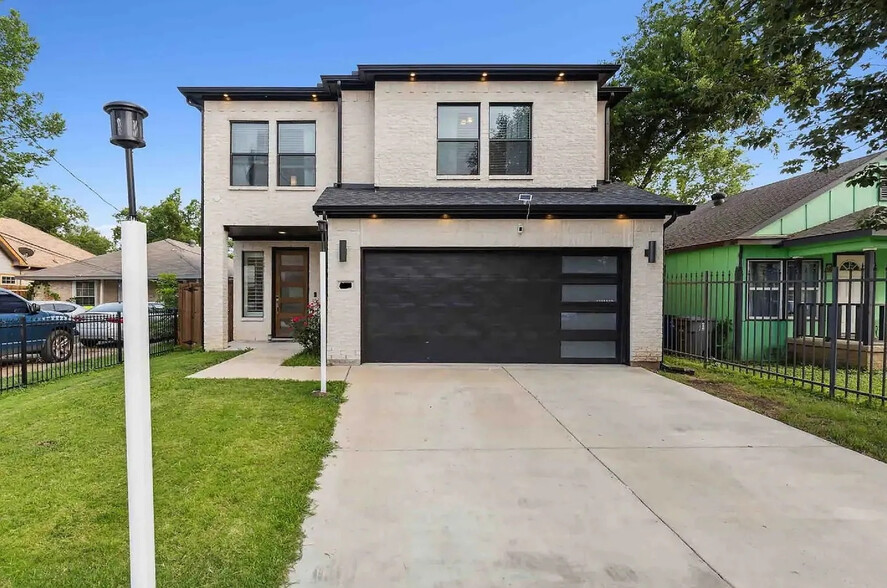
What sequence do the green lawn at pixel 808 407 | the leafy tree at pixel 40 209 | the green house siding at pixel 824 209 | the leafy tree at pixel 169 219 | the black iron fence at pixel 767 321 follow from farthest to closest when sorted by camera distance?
the leafy tree at pixel 169 219, the leafy tree at pixel 40 209, the green house siding at pixel 824 209, the black iron fence at pixel 767 321, the green lawn at pixel 808 407

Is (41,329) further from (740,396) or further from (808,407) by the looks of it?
(808,407)

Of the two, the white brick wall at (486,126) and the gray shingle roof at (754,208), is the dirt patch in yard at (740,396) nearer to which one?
the white brick wall at (486,126)

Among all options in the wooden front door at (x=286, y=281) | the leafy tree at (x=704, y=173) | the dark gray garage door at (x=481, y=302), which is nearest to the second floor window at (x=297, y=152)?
the wooden front door at (x=286, y=281)

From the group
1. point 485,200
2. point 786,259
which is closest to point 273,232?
point 485,200

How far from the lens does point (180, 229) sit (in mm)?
40031

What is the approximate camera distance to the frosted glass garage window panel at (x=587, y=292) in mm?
9602

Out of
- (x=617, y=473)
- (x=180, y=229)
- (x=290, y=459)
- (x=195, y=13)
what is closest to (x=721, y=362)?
(x=617, y=473)

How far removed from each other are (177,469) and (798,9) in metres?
8.57

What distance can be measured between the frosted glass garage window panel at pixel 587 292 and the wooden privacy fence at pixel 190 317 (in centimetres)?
918

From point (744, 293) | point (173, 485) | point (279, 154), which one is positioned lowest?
point (173, 485)

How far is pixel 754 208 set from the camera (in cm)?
1301

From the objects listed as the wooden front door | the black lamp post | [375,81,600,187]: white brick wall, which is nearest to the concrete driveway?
the black lamp post

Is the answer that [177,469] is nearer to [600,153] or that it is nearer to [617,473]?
[617,473]

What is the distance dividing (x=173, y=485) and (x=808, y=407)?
7759 mm
